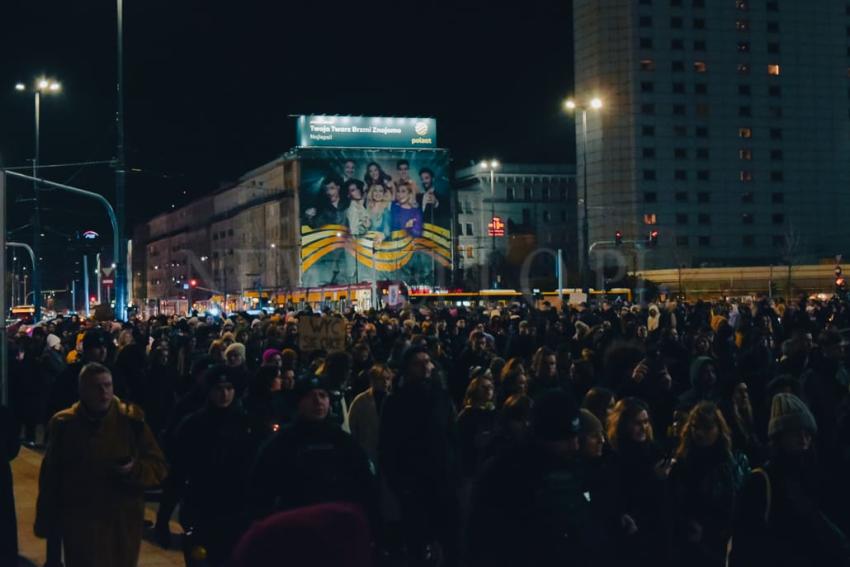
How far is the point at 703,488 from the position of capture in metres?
6.81

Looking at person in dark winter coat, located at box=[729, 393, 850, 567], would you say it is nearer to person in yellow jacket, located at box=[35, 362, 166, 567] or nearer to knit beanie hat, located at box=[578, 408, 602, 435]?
knit beanie hat, located at box=[578, 408, 602, 435]

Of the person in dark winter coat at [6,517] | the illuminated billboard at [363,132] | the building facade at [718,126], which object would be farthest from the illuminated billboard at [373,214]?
the person in dark winter coat at [6,517]

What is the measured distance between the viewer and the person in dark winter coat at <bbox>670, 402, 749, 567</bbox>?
6.64m

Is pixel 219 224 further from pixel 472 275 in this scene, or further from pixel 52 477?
pixel 52 477

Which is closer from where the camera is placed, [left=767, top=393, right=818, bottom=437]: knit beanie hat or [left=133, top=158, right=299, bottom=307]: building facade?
[left=767, top=393, right=818, bottom=437]: knit beanie hat

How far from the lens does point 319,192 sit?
110188 mm

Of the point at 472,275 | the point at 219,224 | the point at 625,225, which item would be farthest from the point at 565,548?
the point at 219,224

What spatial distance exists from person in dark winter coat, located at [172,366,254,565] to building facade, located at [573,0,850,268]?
9313 cm

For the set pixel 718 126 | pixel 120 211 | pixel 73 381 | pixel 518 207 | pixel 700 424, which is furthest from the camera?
pixel 518 207

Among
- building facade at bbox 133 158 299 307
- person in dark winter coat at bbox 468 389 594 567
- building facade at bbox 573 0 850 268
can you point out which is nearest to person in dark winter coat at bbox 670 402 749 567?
person in dark winter coat at bbox 468 389 594 567

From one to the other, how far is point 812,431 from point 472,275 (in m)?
102

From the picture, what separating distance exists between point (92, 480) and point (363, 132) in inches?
4192

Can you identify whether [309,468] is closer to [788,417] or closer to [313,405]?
[313,405]

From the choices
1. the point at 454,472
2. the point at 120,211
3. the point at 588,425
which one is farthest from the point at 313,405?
the point at 120,211
